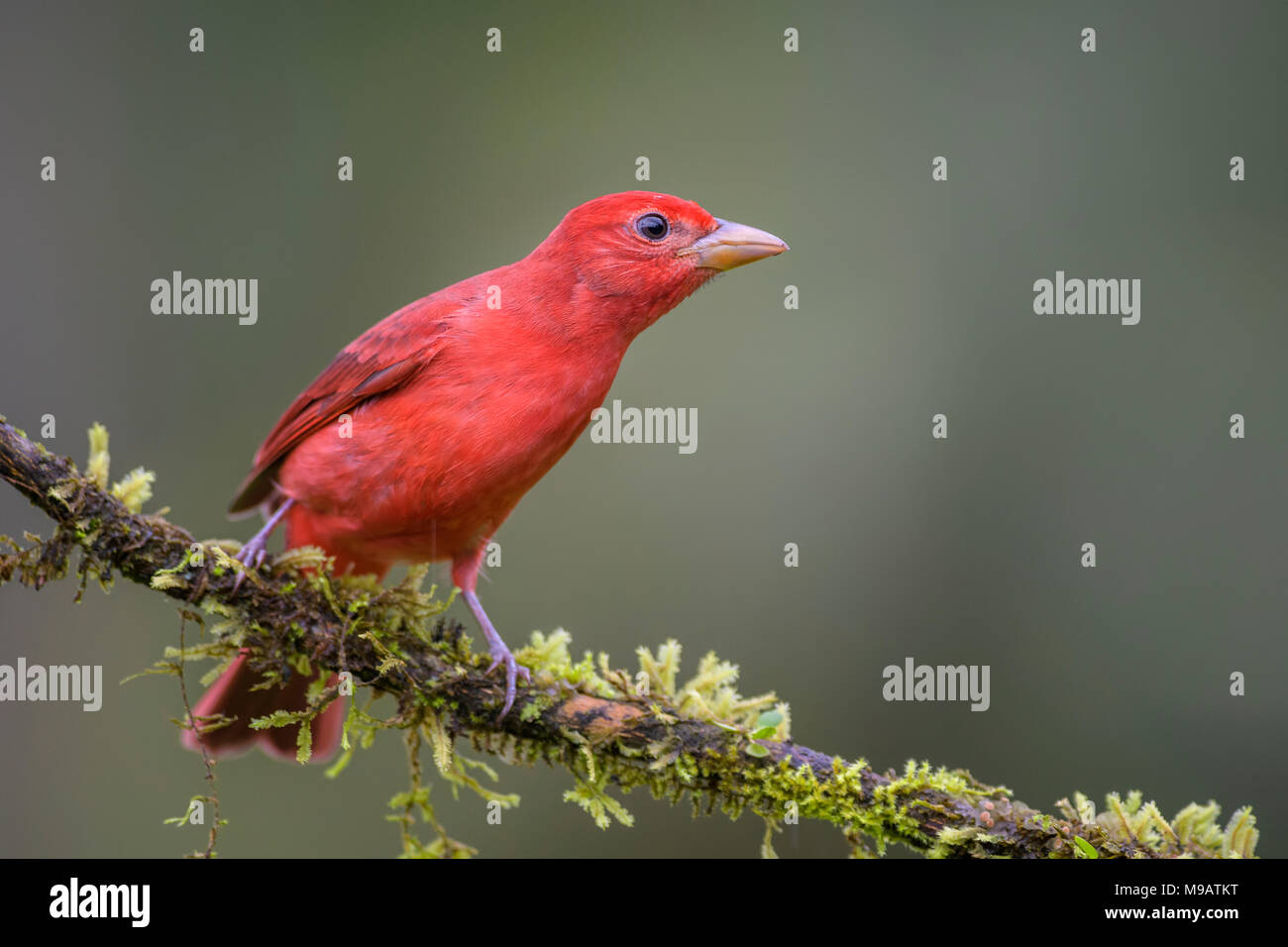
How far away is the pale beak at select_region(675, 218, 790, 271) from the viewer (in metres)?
3.76

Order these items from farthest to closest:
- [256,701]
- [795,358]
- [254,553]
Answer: [795,358] → [256,701] → [254,553]

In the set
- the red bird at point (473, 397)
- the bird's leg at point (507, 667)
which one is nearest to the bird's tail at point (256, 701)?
the red bird at point (473, 397)

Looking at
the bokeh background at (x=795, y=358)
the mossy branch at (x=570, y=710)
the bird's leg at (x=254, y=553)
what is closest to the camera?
the mossy branch at (x=570, y=710)

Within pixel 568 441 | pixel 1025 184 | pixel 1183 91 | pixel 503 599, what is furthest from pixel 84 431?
pixel 1183 91

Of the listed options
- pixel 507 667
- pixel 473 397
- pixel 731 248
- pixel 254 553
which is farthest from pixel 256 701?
pixel 731 248

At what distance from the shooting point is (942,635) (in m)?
6.31

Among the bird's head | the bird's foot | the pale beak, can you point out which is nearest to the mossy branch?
the bird's foot

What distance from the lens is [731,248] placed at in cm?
378

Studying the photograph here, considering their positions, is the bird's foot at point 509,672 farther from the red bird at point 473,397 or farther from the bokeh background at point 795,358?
the bokeh background at point 795,358

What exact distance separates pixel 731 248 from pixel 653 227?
0.92ft

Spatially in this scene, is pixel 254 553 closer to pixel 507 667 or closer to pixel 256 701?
pixel 256 701

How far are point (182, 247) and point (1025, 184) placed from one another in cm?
528

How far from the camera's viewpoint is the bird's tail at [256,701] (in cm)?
391

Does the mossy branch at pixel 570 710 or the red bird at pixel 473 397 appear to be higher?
the red bird at pixel 473 397
